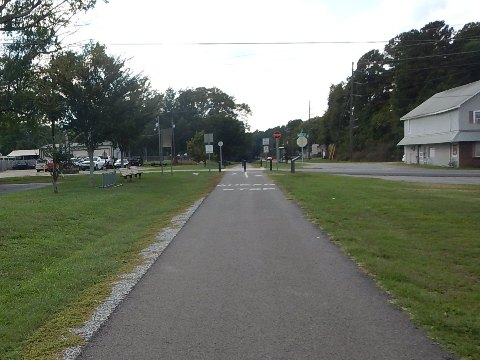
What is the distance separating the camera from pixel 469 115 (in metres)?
50.8

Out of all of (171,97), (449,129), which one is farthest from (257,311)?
(171,97)

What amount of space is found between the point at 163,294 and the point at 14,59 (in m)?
24.7

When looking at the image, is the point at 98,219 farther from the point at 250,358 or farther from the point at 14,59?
the point at 14,59

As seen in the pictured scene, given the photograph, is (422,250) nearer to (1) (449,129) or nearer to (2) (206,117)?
(1) (449,129)

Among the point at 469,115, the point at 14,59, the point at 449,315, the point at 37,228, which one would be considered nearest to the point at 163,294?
the point at 449,315

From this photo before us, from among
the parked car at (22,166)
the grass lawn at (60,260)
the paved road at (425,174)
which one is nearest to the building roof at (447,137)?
the paved road at (425,174)

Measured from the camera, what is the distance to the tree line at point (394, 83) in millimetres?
72938

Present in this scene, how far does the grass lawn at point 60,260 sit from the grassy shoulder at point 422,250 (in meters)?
3.57

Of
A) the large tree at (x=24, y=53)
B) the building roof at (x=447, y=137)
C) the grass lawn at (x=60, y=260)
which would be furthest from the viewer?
the building roof at (x=447, y=137)

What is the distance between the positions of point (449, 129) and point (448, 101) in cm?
401

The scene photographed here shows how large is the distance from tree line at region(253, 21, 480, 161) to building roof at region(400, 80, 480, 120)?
6529 mm

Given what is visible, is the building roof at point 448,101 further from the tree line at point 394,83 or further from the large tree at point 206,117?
the large tree at point 206,117

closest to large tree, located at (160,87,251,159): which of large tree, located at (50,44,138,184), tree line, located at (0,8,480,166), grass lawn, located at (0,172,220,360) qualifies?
tree line, located at (0,8,480,166)

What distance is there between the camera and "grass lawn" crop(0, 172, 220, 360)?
18.2 feet
